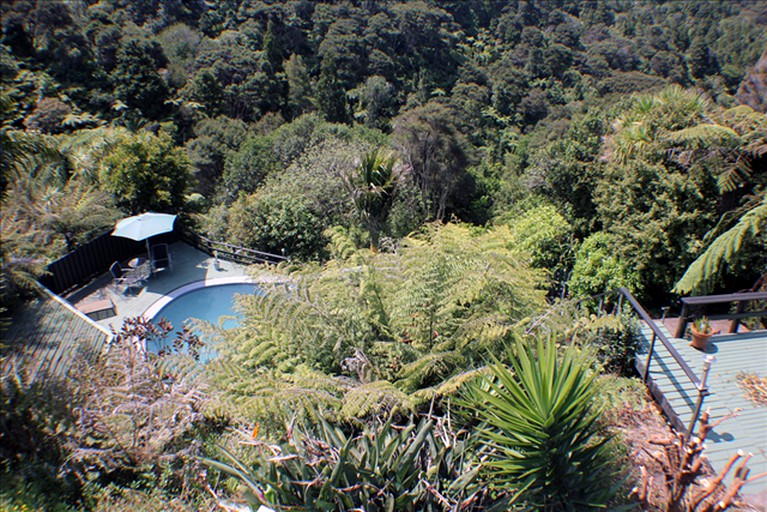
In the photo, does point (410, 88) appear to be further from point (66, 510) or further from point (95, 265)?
point (66, 510)

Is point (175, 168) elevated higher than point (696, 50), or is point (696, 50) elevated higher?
point (696, 50)

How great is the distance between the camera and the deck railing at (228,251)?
10.4 metres

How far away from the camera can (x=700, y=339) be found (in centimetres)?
518

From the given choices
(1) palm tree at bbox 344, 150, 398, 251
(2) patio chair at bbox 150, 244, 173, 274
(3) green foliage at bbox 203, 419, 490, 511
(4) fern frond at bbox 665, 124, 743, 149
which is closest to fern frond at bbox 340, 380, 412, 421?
(3) green foliage at bbox 203, 419, 490, 511

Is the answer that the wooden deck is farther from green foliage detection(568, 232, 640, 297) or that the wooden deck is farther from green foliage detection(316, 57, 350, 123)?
green foliage detection(316, 57, 350, 123)

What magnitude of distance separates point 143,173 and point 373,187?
5860mm

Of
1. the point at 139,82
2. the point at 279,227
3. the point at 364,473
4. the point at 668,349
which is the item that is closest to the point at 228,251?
the point at 279,227

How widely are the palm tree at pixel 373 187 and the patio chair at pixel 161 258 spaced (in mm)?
4443

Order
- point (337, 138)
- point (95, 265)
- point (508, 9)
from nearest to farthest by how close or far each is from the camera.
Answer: point (95, 265)
point (337, 138)
point (508, 9)

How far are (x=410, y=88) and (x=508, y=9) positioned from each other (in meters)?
24.2

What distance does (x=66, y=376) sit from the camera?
11.3ft

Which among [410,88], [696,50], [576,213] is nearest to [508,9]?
[696,50]

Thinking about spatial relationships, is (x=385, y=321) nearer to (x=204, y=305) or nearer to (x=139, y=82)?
(x=204, y=305)

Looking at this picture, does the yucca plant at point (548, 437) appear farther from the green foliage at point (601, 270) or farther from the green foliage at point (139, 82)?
the green foliage at point (139, 82)
